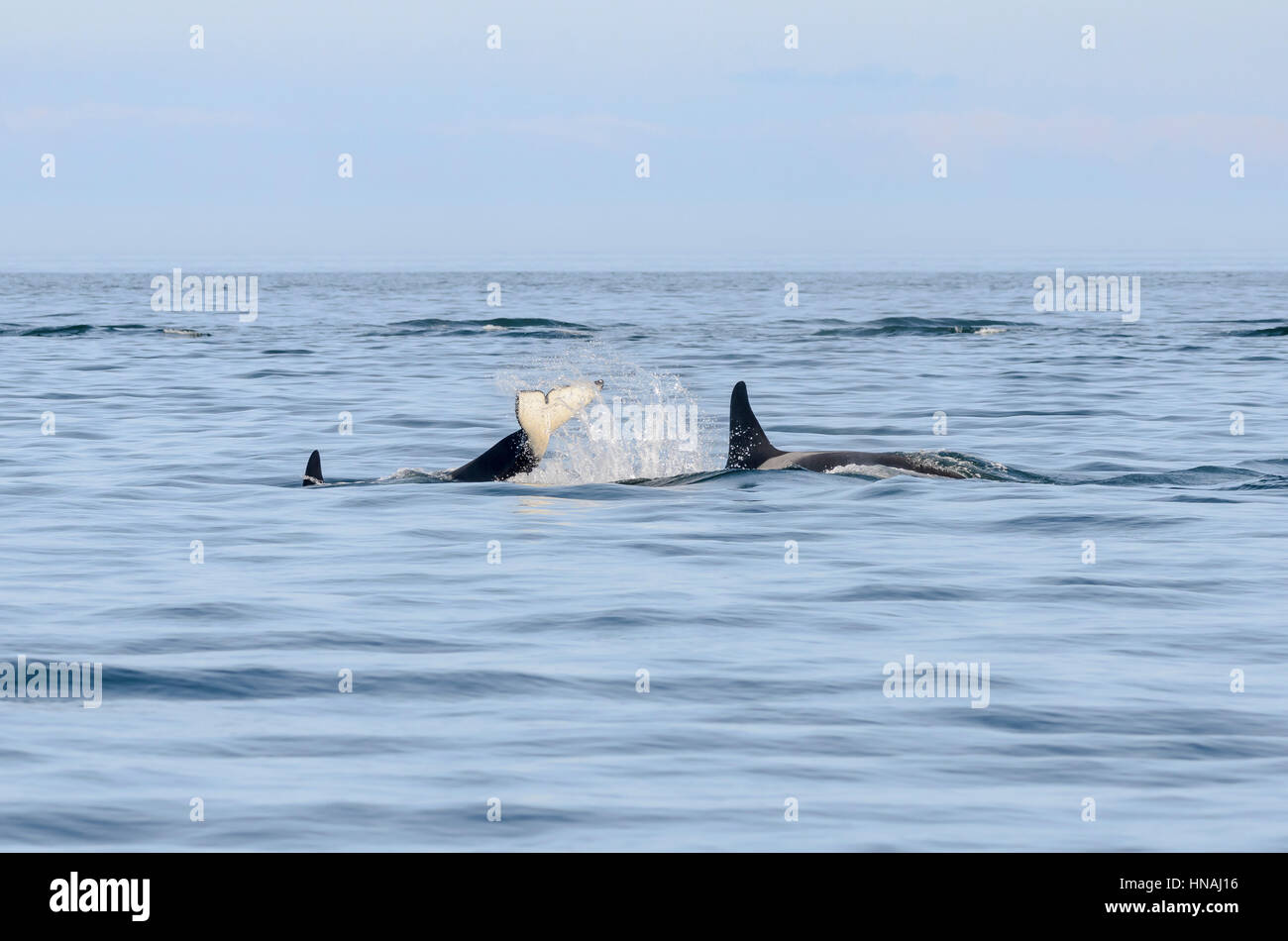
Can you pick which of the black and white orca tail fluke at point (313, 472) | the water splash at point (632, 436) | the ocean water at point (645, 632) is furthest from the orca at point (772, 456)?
the black and white orca tail fluke at point (313, 472)

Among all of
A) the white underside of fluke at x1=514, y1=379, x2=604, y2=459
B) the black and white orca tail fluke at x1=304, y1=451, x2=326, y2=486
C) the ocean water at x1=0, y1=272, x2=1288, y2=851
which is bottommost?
the ocean water at x1=0, y1=272, x2=1288, y2=851

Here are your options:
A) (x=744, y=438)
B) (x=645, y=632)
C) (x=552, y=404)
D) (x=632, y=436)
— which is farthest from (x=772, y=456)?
(x=645, y=632)

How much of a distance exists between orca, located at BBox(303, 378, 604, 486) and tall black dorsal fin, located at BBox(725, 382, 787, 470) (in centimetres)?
174

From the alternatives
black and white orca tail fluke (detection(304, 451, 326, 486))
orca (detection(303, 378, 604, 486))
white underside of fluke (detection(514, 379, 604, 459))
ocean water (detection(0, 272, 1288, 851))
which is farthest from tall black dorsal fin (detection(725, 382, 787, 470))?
black and white orca tail fluke (detection(304, 451, 326, 486))

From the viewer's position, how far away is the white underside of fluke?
18.1 m

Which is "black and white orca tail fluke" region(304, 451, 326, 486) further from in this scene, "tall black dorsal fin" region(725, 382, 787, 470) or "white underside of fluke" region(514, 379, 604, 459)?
"tall black dorsal fin" region(725, 382, 787, 470)

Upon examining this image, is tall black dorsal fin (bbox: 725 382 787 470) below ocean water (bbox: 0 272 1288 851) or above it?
above

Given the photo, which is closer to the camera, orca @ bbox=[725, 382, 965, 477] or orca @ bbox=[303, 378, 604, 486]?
orca @ bbox=[303, 378, 604, 486]

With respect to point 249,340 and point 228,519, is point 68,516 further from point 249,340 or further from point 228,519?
point 249,340

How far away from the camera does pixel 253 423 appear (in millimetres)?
26984

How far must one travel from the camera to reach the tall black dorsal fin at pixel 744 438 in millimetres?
19641

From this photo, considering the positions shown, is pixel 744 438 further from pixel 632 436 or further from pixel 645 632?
pixel 645 632

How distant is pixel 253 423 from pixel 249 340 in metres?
25.5
